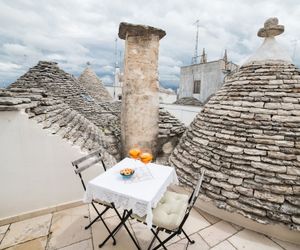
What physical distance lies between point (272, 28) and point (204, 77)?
13565 mm

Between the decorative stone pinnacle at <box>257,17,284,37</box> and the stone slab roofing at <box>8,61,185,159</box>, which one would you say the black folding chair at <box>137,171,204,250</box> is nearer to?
the stone slab roofing at <box>8,61,185,159</box>

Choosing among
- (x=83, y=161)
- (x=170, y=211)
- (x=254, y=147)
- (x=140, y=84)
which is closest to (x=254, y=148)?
(x=254, y=147)

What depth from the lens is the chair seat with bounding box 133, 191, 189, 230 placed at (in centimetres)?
254

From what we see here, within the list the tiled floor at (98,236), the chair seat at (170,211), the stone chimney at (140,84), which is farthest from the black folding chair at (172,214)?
the stone chimney at (140,84)

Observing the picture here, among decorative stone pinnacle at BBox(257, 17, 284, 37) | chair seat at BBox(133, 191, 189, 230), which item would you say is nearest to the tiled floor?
chair seat at BBox(133, 191, 189, 230)

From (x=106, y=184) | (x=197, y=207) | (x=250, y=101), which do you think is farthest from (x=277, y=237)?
(x=106, y=184)

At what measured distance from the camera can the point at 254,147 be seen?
3631 mm

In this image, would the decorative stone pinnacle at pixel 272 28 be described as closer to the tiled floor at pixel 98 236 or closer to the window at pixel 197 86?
the tiled floor at pixel 98 236

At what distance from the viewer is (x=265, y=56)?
4.51 meters

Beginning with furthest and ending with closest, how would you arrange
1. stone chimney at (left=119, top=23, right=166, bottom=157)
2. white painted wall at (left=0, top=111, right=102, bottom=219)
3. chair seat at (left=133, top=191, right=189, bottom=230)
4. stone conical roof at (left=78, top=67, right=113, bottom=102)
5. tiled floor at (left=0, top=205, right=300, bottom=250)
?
stone conical roof at (left=78, top=67, right=113, bottom=102) < stone chimney at (left=119, top=23, right=166, bottom=157) < white painted wall at (left=0, top=111, right=102, bottom=219) < tiled floor at (left=0, top=205, right=300, bottom=250) < chair seat at (left=133, top=191, right=189, bottom=230)

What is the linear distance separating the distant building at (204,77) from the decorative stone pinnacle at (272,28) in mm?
11335

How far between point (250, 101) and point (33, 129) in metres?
4.40

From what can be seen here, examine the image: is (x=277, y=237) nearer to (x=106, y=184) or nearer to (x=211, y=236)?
(x=211, y=236)

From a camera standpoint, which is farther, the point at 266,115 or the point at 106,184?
the point at 266,115
